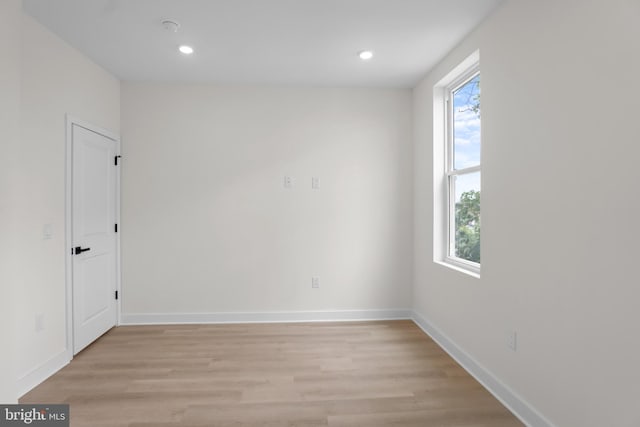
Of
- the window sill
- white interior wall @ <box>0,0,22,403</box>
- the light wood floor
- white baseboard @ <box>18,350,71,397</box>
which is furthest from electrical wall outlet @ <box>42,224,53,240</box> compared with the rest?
the window sill

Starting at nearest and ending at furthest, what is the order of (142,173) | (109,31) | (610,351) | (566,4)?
(610,351) → (566,4) → (109,31) → (142,173)

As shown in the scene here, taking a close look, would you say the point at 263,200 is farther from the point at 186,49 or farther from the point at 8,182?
the point at 8,182

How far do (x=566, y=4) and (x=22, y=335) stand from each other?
4104 mm

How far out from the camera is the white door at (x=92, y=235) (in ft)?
10.1

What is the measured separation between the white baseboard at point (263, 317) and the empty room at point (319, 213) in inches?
1.0

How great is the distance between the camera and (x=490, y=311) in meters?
2.56

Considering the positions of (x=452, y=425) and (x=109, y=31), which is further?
(x=109, y=31)

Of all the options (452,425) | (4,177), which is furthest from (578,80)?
(4,177)

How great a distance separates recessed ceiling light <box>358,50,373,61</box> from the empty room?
38 mm

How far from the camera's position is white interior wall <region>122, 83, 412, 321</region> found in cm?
395

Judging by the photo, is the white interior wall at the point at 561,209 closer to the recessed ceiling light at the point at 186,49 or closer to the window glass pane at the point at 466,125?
the window glass pane at the point at 466,125

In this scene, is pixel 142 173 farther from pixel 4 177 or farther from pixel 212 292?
pixel 4 177

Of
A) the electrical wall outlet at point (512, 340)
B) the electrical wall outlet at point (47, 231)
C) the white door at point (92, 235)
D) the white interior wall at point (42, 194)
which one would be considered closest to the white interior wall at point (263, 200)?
the white door at point (92, 235)

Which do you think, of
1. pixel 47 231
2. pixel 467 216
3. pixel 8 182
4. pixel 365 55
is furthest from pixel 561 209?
pixel 47 231
